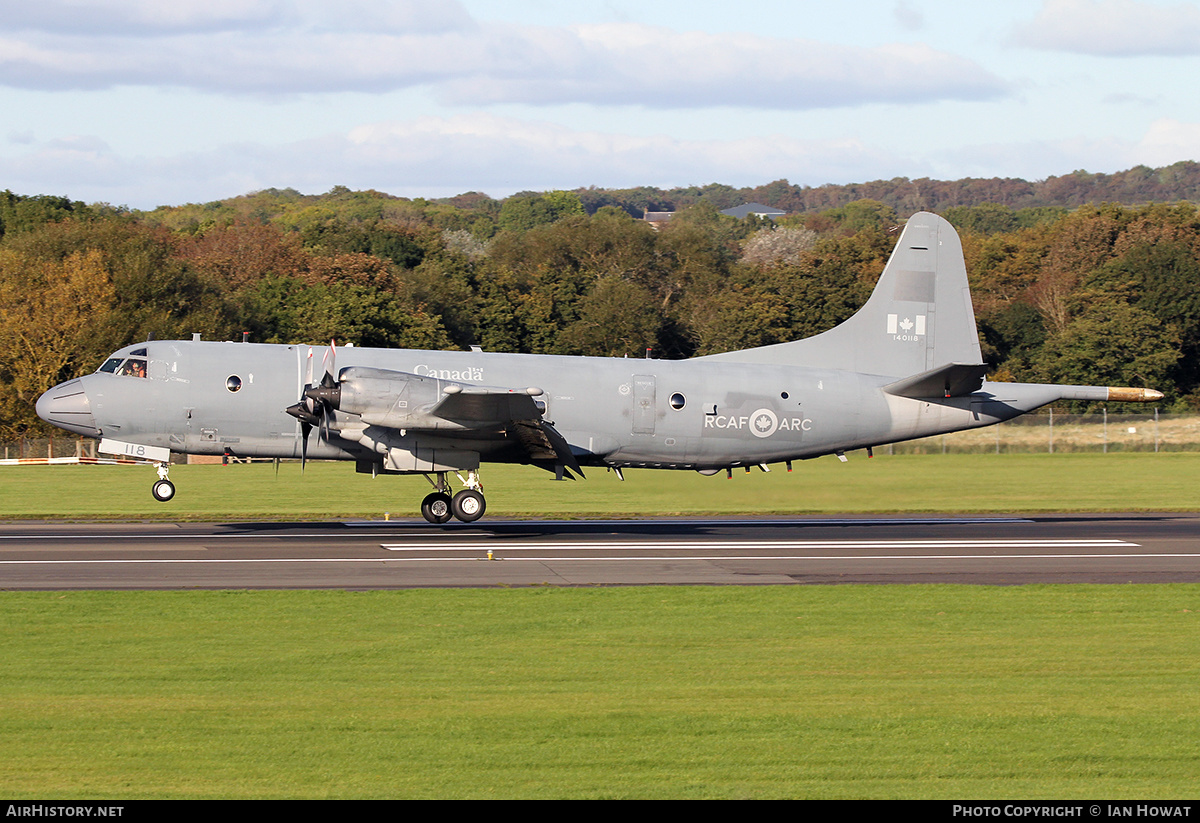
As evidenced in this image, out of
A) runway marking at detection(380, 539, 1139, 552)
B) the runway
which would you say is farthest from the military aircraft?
runway marking at detection(380, 539, 1139, 552)

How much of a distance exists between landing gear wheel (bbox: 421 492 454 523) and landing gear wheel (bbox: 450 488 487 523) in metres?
0.54

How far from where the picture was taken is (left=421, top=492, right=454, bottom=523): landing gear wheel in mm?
Result: 27141

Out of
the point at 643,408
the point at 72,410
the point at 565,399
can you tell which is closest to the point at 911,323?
the point at 643,408

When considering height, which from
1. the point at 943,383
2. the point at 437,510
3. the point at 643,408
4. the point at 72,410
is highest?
the point at 943,383

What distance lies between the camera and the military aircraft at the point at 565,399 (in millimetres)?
25000

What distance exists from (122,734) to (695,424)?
18.2 m

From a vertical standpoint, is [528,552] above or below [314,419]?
below

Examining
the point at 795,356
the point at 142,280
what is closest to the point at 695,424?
the point at 795,356

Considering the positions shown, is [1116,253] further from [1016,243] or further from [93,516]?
[93,516]

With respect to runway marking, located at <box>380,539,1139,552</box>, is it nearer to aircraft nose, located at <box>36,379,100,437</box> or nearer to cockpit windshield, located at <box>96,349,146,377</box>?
cockpit windshield, located at <box>96,349,146,377</box>

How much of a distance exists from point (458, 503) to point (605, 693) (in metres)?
15.2

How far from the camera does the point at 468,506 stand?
26594mm

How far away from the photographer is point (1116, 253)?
309 feet

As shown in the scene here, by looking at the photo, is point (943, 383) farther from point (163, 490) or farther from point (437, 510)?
point (163, 490)
